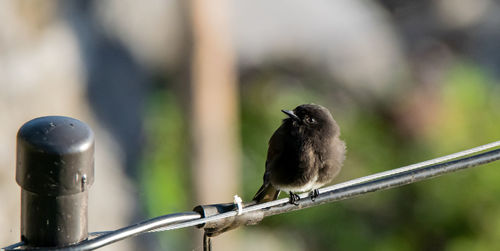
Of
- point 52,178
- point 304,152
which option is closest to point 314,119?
point 304,152

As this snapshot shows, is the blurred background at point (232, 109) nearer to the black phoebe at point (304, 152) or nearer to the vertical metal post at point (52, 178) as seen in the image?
the black phoebe at point (304, 152)

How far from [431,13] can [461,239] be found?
7061mm

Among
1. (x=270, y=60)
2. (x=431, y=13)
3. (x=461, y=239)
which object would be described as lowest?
(x=461, y=239)

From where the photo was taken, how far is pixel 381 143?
39.9ft

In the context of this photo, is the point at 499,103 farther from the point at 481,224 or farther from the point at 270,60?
the point at 270,60

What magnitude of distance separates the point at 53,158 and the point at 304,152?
250 centimetres

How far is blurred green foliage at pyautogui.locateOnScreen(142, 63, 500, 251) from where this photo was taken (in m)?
10.9

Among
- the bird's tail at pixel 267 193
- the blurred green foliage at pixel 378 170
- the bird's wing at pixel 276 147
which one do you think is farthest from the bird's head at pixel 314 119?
the blurred green foliage at pixel 378 170

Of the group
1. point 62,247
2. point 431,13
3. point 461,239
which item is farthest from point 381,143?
point 62,247

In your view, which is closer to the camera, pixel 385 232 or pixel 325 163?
pixel 325 163

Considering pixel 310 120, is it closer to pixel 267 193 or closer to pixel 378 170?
pixel 267 193

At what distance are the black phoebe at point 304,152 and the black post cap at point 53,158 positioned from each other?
2335mm

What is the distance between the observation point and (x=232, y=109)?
10898 mm

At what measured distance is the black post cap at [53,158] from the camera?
278cm
